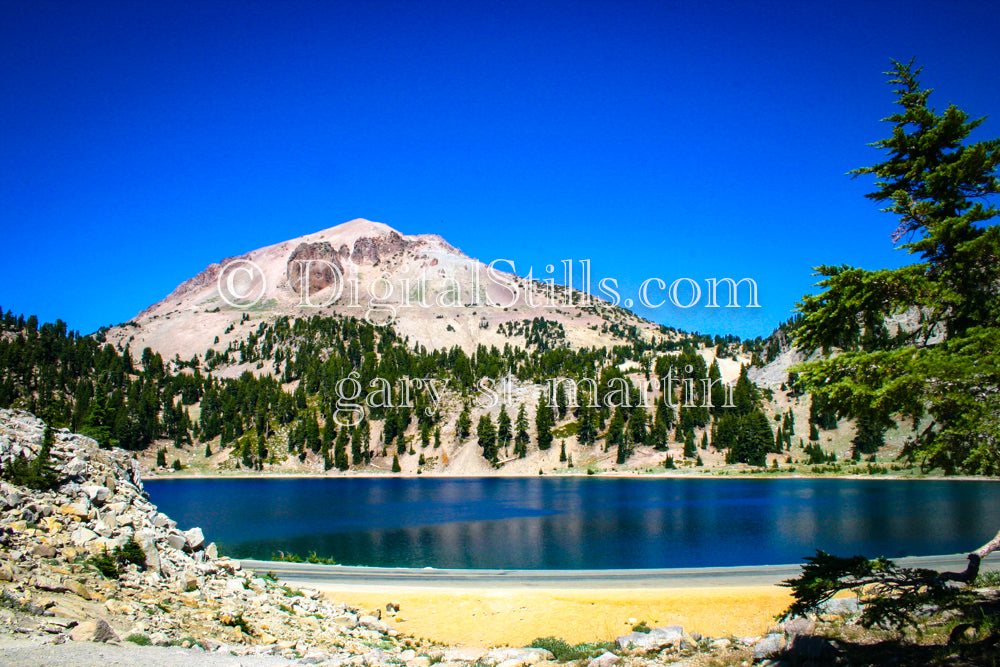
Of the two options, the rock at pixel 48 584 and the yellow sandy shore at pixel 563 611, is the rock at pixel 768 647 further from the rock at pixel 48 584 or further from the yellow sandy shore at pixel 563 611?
the rock at pixel 48 584

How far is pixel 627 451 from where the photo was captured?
12406 centimetres

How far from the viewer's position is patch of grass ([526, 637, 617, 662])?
1633cm

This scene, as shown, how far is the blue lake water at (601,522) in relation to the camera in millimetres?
39500

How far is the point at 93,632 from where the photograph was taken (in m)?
11.9

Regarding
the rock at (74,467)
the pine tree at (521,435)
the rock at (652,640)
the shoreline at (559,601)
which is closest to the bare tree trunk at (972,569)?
the rock at (652,640)

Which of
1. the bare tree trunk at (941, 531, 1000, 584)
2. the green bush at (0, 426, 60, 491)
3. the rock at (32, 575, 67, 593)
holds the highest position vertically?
the green bush at (0, 426, 60, 491)

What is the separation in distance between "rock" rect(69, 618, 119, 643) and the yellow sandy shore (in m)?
10.7

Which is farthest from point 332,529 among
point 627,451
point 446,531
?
point 627,451

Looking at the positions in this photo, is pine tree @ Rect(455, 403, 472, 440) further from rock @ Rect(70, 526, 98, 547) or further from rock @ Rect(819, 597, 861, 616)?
rock @ Rect(819, 597, 861, 616)

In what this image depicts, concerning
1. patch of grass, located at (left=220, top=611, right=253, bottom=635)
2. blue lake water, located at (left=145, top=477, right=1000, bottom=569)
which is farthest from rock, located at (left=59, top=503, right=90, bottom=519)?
blue lake water, located at (left=145, top=477, right=1000, bottom=569)

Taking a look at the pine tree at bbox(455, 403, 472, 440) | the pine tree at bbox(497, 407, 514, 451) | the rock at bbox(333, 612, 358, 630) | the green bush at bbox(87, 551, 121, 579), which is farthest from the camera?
the pine tree at bbox(455, 403, 472, 440)

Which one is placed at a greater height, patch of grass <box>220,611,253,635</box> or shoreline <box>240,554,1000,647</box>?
patch of grass <box>220,611,253,635</box>

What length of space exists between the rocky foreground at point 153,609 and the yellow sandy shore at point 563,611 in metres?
1.51

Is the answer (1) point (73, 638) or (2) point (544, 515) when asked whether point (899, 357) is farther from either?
(2) point (544, 515)
